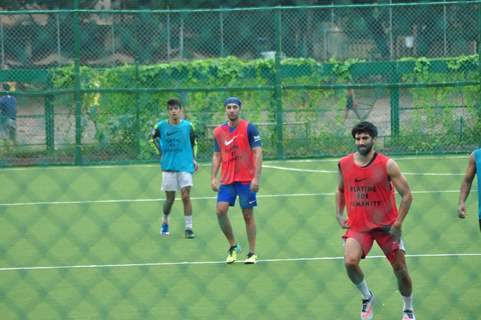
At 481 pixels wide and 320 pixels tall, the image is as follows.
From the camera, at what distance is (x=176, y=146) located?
13328 mm

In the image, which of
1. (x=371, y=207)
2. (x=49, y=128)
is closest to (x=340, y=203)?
(x=371, y=207)

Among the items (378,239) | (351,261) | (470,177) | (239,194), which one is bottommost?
(351,261)

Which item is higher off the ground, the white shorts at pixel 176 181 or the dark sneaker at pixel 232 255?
the white shorts at pixel 176 181

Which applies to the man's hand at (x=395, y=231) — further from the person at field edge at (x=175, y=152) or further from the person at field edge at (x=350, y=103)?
the person at field edge at (x=350, y=103)

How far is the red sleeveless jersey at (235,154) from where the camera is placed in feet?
37.8

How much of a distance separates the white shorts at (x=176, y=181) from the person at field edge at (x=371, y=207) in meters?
4.97

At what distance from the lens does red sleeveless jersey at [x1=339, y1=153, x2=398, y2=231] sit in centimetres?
827

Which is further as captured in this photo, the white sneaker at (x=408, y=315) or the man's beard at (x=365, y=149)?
the white sneaker at (x=408, y=315)

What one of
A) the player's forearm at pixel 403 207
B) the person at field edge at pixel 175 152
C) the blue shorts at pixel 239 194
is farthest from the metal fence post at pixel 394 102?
the player's forearm at pixel 403 207

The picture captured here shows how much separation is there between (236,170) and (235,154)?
0.17m

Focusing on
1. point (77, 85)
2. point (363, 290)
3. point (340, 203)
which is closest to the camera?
point (363, 290)

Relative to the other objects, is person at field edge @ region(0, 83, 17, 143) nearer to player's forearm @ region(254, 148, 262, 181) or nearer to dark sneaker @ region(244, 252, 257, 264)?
player's forearm @ region(254, 148, 262, 181)

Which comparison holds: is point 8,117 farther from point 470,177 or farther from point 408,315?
point 408,315

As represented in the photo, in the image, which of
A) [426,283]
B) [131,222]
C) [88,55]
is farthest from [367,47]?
[426,283]
